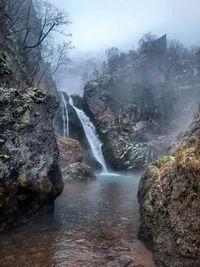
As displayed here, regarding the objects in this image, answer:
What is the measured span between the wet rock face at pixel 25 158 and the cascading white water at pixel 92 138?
2128 cm

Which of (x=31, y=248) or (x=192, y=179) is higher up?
(x=192, y=179)

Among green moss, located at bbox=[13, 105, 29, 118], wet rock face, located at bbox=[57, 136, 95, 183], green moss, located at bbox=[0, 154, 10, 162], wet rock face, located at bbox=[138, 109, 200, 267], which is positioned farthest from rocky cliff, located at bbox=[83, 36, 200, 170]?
wet rock face, located at bbox=[138, 109, 200, 267]

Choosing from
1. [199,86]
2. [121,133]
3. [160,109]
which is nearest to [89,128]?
[121,133]

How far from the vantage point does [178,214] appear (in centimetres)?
500

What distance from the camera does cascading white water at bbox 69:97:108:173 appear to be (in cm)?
3145

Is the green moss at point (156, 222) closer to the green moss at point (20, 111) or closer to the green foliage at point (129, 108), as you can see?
the green moss at point (20, 111)

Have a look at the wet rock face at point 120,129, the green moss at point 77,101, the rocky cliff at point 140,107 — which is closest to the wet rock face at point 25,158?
the wet rock face at point 120,129

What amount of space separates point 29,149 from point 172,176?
5271 mm

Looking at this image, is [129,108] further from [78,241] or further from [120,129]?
[78,241]

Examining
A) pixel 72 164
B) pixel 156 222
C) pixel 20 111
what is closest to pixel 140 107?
pixel 72 164

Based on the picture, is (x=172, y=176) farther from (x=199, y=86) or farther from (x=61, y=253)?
(x=199, y=86)

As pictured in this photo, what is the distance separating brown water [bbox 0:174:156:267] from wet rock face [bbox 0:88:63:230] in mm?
730

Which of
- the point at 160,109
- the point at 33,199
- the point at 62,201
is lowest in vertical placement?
the point at 62,201

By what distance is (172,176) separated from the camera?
5.70 m
